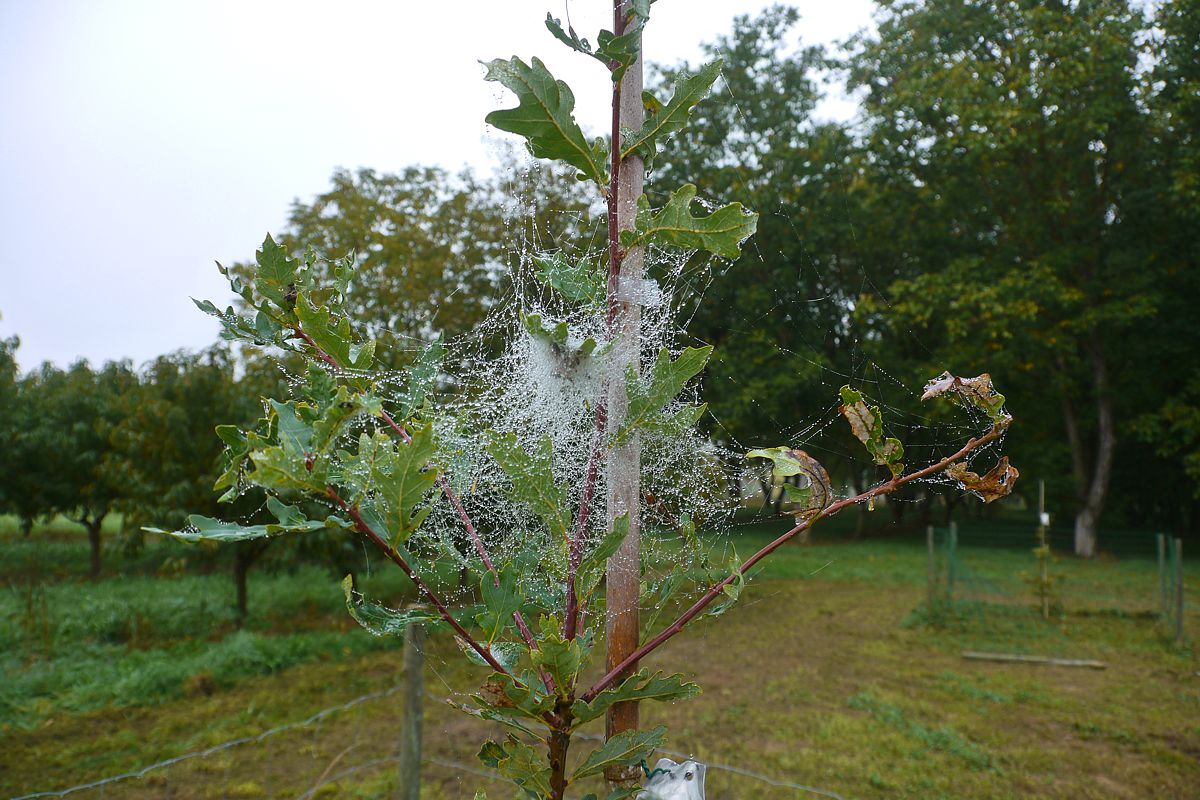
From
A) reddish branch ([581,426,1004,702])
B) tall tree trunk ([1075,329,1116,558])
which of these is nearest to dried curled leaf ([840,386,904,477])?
reddish branch ([581,426,1004,702])

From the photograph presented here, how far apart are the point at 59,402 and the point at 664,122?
60.9 feet

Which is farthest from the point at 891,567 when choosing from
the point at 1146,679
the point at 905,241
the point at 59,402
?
the point at 59,402

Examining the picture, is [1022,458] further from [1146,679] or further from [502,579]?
[502,579]

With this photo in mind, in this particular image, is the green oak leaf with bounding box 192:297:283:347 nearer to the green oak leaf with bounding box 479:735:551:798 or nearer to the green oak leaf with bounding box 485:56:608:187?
the green oak leaf with bounding box 485:56:608:187

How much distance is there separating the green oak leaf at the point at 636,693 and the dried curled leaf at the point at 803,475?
9.9 inches

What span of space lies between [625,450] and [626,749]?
0.37m

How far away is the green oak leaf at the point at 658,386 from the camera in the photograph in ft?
3.01

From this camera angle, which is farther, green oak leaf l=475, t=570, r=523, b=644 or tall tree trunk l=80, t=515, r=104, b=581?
tall tree trunk l=80, t=515, r=104, b=581

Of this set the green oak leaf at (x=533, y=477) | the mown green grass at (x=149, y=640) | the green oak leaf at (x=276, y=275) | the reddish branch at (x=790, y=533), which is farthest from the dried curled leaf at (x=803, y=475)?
the mown green grass at (x=149, y=640)

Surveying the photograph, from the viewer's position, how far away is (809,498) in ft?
3.05

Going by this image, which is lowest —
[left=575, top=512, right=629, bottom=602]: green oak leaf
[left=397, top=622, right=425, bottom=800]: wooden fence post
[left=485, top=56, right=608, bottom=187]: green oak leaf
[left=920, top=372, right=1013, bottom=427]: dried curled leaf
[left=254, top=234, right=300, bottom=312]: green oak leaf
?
[left=397, top=622, right=425, bottom=800]: wooden fence post

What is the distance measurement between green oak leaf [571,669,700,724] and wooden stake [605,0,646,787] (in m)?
0.11

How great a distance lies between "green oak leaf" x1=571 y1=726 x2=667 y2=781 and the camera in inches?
35.9

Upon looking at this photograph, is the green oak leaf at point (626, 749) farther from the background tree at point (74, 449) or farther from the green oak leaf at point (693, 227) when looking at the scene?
the background tree at point (74, 449)
